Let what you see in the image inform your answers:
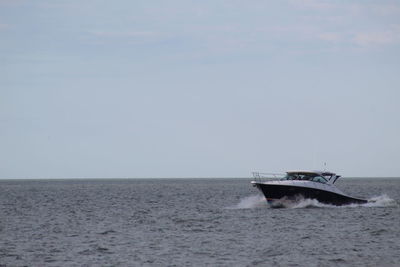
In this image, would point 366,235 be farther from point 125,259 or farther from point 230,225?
point 125,259

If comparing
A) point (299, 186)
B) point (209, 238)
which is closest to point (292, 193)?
point (299, 186)

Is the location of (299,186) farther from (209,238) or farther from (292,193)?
(209,238)

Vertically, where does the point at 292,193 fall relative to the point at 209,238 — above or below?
above

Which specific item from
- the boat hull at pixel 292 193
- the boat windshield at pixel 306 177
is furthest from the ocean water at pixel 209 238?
the boat windshield at pixel 306 177

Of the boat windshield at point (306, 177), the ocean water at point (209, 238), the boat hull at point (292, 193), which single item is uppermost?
the boat windshield at point (306, 177)

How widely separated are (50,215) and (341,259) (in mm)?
34244

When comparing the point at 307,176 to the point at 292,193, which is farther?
the point at 292,193

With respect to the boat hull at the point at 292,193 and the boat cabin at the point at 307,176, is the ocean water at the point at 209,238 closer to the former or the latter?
the boat hull at the point at 292,193

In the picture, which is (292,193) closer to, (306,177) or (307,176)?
(306,177)

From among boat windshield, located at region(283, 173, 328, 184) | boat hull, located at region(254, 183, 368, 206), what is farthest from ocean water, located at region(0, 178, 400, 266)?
boat windshield, located at region(283, 173, 328, 184)

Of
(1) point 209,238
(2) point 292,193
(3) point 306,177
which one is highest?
(3) point 306,177

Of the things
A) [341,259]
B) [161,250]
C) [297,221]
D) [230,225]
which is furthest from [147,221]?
[341,259]

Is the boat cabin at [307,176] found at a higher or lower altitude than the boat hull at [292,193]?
higher

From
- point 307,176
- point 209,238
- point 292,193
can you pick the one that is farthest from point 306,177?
point 209,238
